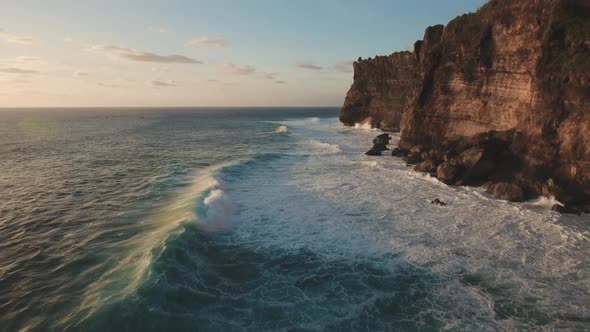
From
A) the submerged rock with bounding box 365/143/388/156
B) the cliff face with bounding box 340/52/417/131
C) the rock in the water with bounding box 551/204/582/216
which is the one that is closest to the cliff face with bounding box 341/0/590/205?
the rock in the water with bounding box 551/204/582/216

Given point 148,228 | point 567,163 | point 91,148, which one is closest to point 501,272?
point 567,163

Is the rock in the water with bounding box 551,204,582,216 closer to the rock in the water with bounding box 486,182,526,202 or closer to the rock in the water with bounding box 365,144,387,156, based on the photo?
the rock in the water with bounding box 486,182,526,202

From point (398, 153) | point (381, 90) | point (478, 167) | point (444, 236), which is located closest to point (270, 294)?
point (444, 236)

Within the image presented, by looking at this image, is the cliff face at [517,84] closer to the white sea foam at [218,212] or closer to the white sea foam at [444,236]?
the white sea foam at [444,236]

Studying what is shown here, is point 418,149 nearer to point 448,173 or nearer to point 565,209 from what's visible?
point 448,173

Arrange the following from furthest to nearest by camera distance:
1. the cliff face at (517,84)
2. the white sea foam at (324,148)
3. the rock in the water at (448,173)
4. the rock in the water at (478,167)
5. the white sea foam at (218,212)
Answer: the white sea foam at (324,148) → the rock in the water at (448,173) → the rock in the water at (478,167) → the cliff face at (517,84) → the white sea foam at (218,212)

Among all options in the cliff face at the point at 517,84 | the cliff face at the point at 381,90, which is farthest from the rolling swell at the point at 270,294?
the cliff face at the point at 381,90
